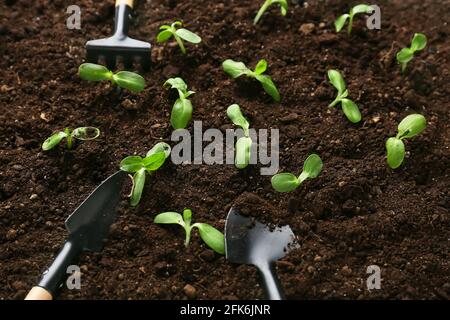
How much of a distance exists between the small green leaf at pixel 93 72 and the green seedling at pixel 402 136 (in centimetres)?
75

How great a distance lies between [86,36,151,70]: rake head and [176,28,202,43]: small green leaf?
→ 9cm

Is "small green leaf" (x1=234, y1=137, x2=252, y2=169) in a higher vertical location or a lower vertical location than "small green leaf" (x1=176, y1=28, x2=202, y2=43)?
lower

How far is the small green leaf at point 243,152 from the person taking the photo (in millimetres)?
1548

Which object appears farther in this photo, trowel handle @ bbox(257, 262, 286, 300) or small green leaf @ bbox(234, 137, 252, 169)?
small green leaf @ bbox(234, 137, 252, 169)

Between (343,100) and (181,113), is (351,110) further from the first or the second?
(181,113)

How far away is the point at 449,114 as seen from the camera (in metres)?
1.76

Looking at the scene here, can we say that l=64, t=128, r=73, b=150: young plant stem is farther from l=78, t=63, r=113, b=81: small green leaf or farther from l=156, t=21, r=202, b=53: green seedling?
l=156, t=21, r=202, b=53: green seedling

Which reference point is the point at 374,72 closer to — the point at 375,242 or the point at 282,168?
the point at 282,168

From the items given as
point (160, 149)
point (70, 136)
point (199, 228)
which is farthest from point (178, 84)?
point (199, 228)

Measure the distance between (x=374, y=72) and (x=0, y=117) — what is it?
3.45 feet

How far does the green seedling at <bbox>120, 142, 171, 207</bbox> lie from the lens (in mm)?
1506

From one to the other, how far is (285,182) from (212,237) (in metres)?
0.23

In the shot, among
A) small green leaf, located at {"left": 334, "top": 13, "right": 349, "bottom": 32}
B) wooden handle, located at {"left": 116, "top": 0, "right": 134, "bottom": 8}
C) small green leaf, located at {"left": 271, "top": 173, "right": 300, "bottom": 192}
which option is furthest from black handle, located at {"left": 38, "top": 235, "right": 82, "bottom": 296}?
small green leaf, located at {"left": 334, "top": 13, "right": 349, "bottom": 32}

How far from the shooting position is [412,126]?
1.61 m
